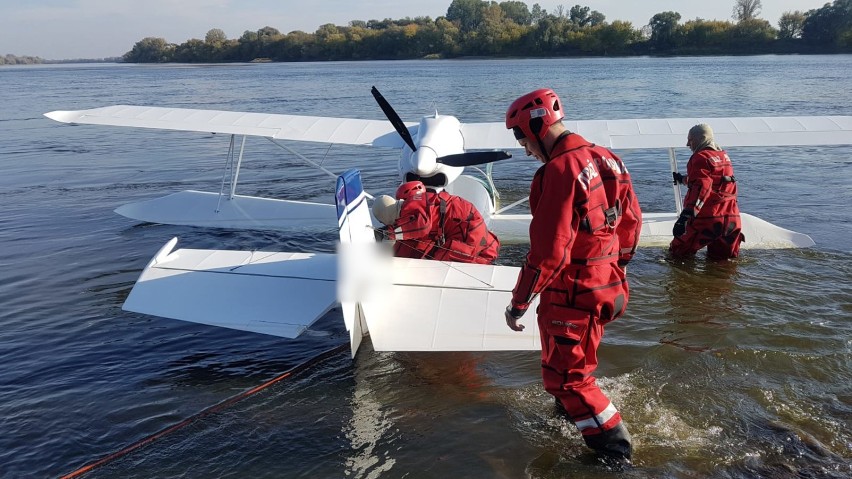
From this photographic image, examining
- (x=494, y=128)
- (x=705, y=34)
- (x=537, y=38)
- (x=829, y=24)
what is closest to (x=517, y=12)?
(x=537, y=38)

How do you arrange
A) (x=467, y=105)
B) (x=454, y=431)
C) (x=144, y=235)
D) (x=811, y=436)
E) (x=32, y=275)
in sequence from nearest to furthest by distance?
(x=811, y=436), (x=454, y=431), (x=32, y=275), (x=144, y=235), (x=467, y=105)

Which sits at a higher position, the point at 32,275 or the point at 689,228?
the point at 689,228

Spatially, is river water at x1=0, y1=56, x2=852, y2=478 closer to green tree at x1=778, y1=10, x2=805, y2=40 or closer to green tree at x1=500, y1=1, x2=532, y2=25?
green tree at x1=778, y1=10, x2=805, y2=40

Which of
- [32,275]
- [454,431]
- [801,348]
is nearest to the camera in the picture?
[454,431]

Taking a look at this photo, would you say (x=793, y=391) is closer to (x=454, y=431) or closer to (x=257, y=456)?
(x=454, y=431)

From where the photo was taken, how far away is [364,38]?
91875 millimetres

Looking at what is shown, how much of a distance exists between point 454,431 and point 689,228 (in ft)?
14.7

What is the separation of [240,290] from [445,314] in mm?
1623

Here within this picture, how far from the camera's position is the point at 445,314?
474 cm

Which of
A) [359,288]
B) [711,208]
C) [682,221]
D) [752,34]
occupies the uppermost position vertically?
[752,34]

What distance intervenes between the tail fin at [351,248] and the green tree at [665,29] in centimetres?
7625

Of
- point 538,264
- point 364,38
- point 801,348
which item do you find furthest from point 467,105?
point 364,38

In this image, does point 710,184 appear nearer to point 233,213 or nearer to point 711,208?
point 711,208

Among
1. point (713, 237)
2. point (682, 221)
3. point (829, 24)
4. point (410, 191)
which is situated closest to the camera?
point (410, 191)
